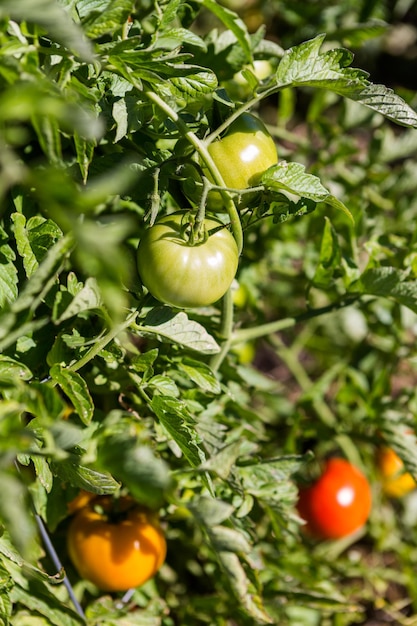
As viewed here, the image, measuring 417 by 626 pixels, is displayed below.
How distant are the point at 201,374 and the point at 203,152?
27cm

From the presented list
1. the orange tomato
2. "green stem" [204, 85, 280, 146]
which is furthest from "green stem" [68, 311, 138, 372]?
the orange tomato

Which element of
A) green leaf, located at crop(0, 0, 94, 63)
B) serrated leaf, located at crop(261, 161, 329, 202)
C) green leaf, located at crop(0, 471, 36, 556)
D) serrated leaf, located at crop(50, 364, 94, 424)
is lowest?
serrated leaf, located at crop(50, 364, 94, 424)

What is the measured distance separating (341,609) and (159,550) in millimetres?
406

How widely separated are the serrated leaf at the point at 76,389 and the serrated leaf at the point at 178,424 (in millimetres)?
86

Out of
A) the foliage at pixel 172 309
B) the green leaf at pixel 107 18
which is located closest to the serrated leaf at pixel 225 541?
the foliage at pixel 172 309

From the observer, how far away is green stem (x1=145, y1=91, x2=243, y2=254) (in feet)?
2.29

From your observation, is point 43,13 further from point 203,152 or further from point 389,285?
point 389,285

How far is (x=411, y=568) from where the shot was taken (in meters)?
1.67

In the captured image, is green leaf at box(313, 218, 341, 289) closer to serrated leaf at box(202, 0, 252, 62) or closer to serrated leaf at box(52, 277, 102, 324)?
serrated leaf at box(202, 0, 252, 62)

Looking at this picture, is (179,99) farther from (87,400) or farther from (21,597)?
(21,597)

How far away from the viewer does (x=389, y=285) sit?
0.94 m

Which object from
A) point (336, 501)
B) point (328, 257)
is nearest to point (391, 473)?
point (336, 501)

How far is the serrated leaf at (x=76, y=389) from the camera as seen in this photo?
0.71 meters

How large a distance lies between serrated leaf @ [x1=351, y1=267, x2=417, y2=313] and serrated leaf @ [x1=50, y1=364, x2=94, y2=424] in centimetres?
44
